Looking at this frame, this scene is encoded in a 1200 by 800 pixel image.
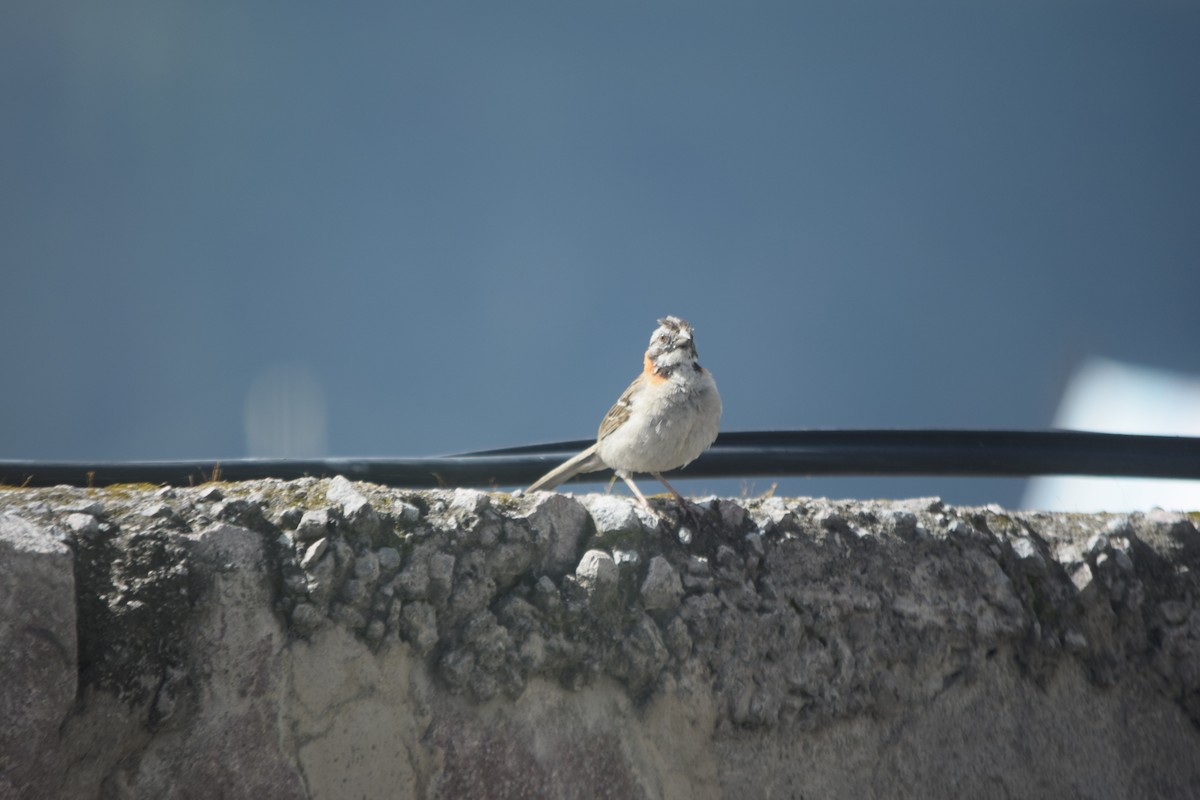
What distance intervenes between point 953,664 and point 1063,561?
68 centimetres

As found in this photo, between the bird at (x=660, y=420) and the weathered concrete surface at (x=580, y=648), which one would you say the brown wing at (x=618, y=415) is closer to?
the bird at (x=660, y=420)

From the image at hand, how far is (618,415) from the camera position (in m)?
4.77

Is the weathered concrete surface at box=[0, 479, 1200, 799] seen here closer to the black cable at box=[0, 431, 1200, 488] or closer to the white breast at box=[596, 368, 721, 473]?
the black cable at box=[0, 431, 1200, 488]

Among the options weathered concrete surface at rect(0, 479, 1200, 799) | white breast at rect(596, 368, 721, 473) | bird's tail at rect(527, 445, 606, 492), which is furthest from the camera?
bird's tail at rect(527, 445, 606, 492)

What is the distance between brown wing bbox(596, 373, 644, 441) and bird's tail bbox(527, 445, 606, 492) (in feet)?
0.35

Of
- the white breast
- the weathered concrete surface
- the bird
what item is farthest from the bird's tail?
the weathered concrete surface

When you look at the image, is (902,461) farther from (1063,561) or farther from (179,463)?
(179,463)

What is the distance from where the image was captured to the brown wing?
473 centimetres

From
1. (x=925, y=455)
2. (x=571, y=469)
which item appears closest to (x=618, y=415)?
(x=571, y=469)

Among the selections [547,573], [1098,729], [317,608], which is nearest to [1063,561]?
[1098,729]

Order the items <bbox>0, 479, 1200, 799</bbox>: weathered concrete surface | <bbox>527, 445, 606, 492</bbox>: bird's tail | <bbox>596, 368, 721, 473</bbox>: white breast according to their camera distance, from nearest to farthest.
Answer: <bbox>0, 479, 1200, 799</bbox>: weathered concrete surface → <bbox>596, 368, 721, 473</bbox>: white breast → <bbox>527, 445, 606, 492</bbox>: bird's tail

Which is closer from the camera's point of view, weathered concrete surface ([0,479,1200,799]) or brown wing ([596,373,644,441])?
weathered concrete surface ([0,479,1200,799])

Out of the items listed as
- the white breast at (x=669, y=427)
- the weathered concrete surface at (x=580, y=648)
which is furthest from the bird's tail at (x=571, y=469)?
the weathered concrete surface at (x=580, y=648)

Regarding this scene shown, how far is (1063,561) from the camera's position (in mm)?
3990
